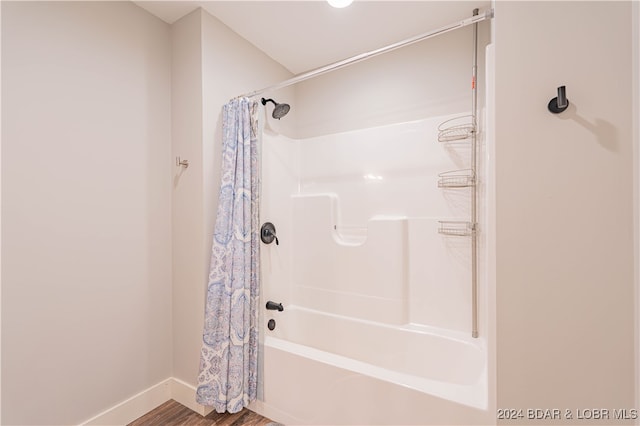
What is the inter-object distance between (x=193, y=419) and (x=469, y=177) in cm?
242

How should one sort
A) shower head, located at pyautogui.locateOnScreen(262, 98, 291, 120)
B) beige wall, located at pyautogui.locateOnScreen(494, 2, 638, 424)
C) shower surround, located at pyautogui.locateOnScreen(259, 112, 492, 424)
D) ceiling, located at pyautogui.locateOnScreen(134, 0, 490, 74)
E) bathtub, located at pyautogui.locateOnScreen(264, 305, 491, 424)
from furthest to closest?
shower head, located at pyautogui.locateOnScreen(262, 98, 291, 120)
ceiling, located at pyautogui.locateOnScreen(134, 0, 490, 74)
shower surround, located at pyautogui.locateOnScreen(259, 112, 492, 424)
bathtub, located at pyautogui.locateOnScreen(264, 305, 491, 424)
beige wall, located at pyautogui.locateOnScreen(494, 2, 638, 424)

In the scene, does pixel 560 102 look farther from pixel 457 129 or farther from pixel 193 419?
pixel 193 419

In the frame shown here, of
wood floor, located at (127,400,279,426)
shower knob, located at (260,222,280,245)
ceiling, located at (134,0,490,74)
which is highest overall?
ceiling, located at (134,0,490,74)

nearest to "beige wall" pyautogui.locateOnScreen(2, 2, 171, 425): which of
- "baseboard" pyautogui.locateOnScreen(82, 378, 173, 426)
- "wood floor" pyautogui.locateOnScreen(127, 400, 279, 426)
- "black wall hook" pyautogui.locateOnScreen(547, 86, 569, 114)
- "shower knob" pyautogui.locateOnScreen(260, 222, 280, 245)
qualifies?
"baseboard" pyautogui.locateOnScreen(82, 378, 173, 426)

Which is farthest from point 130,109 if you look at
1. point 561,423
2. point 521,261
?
point 561,423

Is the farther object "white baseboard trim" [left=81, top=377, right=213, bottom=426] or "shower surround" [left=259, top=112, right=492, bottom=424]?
"white baseboard trim" [left=81, top=377, right=213, bottom=426]

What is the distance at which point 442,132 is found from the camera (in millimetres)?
1919

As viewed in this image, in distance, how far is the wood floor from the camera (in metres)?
1.66

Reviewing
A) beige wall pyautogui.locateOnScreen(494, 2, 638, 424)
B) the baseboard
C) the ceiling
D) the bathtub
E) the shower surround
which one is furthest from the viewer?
the ceiling

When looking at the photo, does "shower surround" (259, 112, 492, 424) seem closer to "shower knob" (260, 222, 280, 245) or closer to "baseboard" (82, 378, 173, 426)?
"shower knob" (260, 222, 280, 245)

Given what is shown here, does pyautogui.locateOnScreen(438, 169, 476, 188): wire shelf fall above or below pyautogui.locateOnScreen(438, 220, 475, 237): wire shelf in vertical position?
above

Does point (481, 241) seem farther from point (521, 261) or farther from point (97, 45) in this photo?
point (97, 45)

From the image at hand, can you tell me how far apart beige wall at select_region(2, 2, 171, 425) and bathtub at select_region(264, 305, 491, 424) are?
3.09 ft

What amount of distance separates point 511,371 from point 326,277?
5.07 feet
